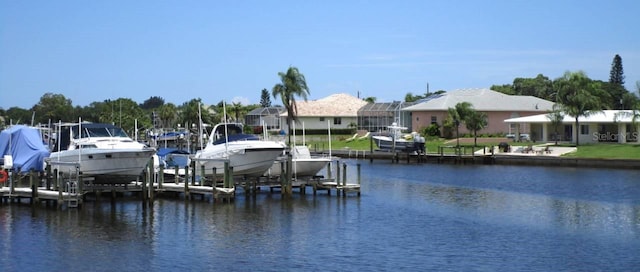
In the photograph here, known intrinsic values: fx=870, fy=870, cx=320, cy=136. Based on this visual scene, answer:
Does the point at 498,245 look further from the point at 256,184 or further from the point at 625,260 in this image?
the point at 256,184

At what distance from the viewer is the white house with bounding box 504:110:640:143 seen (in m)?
86.2

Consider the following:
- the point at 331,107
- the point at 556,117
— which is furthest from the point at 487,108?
the point at 331,107

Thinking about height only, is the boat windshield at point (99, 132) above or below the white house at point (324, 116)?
below

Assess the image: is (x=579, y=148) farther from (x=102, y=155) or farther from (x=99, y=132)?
(x=102, y=155)

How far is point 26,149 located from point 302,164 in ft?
53.2

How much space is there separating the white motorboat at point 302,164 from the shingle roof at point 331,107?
78.7 meters

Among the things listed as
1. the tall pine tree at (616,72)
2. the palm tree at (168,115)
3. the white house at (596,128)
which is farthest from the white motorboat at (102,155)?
the tall pine tree at (616,72)

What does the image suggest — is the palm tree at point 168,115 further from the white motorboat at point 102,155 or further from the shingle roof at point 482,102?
the white motorboat at point 102,155

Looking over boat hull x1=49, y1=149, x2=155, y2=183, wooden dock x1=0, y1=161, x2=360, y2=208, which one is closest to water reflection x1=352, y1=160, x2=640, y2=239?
wooden dock x1=0, y1=161, x2=360, y2=208

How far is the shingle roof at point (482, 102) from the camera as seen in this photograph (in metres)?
106

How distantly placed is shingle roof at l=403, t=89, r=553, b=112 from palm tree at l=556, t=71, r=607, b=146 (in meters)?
17.6

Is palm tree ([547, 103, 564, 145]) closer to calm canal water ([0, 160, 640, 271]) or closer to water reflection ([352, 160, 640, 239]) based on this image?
water reflection ([352, 160, 640, 239])

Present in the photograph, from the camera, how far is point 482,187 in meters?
55.8

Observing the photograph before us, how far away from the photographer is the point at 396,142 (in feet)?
289
